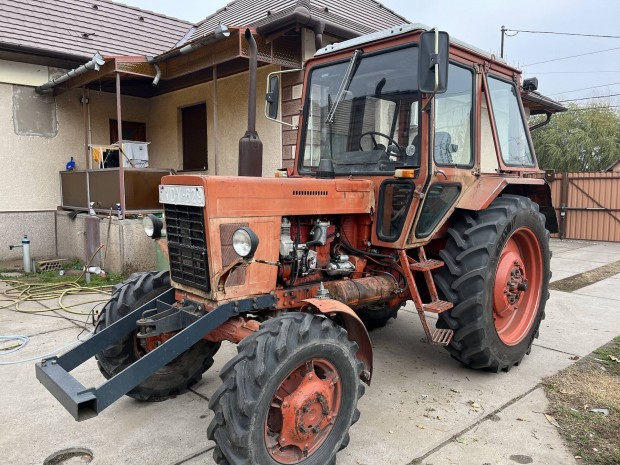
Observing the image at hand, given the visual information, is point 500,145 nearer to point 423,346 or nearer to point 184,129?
point 423,346

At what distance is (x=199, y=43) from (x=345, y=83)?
3.87m

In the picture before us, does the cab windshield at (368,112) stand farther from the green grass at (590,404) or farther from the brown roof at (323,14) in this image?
the brown roof at (323,14)

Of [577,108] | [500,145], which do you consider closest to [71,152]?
[500,145]

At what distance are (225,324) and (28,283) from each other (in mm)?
5334

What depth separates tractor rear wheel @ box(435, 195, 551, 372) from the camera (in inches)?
137

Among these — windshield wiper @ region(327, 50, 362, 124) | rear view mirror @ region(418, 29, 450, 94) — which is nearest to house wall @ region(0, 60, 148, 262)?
windshield wiper @ region(327, 50, 362, 124)

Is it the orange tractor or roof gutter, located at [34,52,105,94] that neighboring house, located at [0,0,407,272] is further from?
the orange tractor

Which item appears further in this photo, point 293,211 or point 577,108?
point 577,108

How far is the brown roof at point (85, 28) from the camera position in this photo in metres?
8.13

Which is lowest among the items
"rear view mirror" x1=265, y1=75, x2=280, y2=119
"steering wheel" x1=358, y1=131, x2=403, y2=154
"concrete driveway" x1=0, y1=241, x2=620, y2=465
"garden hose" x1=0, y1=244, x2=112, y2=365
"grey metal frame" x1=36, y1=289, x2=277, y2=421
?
"concrete driveway" x1=0, y1=241, x2=620, y2=465

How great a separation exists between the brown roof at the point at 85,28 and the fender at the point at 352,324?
7.51 m

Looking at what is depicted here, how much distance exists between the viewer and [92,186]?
812 centimetres

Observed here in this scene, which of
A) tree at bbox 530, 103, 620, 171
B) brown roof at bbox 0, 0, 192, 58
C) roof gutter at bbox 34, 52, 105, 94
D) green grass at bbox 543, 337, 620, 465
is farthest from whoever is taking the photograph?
tree at bbox 530, 103, 620, 171

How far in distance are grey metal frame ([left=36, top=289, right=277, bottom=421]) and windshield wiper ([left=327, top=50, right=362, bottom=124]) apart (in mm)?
1511
